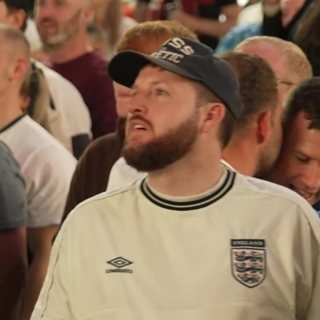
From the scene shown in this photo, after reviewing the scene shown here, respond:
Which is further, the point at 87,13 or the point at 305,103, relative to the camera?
the point at 87,13

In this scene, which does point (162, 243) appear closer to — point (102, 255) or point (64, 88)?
point (102, 255)

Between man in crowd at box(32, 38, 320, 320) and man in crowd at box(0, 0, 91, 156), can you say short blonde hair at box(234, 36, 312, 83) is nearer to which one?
man in crowd at box(0, 0, 91, 156)

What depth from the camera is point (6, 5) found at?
15.0ft

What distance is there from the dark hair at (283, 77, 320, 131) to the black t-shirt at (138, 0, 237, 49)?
2.53 m

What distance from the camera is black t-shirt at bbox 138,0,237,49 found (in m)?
5.46

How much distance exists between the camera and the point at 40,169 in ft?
12.0

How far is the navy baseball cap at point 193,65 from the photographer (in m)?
2.44

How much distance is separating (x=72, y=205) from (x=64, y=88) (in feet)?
3.57

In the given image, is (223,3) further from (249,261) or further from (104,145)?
(249,261)

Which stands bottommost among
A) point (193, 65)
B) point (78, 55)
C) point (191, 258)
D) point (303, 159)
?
point (78, 55)

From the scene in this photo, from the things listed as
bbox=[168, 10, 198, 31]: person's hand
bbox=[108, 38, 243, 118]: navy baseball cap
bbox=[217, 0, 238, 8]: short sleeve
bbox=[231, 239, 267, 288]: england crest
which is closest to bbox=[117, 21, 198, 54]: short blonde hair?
bbox=[108, 38, 243, 118]: navy baseball cap

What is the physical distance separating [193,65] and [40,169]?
53.1 inches

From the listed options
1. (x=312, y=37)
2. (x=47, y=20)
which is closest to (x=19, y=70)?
(x=312, y=37)

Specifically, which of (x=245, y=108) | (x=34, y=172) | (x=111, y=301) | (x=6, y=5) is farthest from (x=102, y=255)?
(x=6, y=5)
